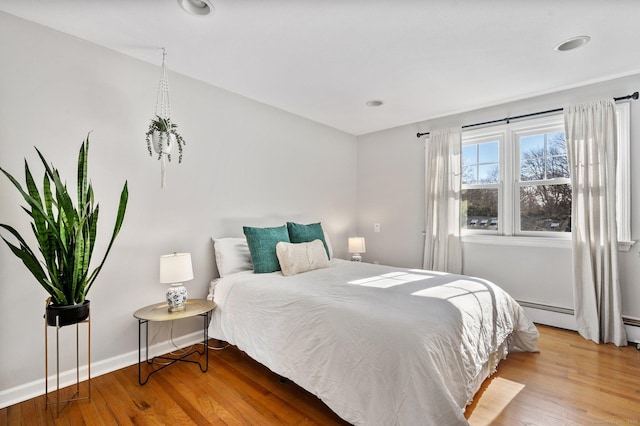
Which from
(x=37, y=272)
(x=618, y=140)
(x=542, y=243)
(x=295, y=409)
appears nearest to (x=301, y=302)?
(x=295, y=409)

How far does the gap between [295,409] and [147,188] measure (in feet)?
6.71

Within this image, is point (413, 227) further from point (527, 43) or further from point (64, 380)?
point (64, 380)

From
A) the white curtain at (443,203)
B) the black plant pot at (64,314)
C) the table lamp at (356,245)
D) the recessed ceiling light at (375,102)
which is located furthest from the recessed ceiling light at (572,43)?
the black plant pot at (64,314)

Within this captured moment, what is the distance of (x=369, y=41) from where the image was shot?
7.18 ft

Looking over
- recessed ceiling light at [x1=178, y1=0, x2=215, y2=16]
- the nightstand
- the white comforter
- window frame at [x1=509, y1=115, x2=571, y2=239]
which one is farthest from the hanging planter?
window frame at [x1=509, y1=115, x2=571, y2=239]

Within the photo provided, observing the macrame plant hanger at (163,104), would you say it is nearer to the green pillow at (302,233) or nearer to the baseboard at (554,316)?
the green pillow at (302,233)

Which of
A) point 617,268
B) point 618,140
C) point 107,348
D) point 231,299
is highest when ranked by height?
point 618,140

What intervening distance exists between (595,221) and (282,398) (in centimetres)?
319

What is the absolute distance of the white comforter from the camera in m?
1.42

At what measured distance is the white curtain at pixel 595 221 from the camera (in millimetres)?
2732

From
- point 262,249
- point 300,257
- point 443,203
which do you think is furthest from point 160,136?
point 443,203

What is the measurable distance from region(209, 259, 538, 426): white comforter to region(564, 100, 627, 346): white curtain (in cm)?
82

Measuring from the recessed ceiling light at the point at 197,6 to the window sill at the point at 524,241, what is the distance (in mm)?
3450

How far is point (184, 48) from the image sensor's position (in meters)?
2.31
